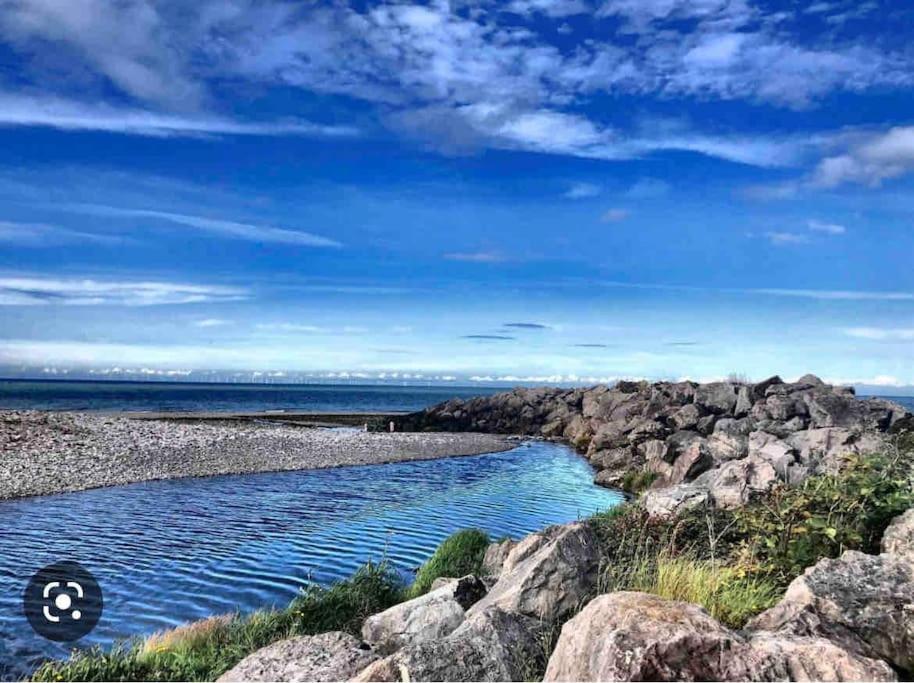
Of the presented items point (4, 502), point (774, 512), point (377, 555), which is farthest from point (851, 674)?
point (4, 502)

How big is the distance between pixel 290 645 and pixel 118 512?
16.1 m

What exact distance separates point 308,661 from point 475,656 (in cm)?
165

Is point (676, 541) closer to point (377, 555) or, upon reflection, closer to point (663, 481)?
point (377, 555)

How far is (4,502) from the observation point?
71.8 feet

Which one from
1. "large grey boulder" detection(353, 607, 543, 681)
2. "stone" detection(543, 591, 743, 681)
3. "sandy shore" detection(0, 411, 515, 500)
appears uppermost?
"stone" detection(543, 591, 743, 681)

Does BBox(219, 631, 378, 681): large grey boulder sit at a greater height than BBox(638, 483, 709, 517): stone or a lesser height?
lesser

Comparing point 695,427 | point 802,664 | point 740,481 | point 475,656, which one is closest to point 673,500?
point 740,481

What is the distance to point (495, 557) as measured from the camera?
13.5m

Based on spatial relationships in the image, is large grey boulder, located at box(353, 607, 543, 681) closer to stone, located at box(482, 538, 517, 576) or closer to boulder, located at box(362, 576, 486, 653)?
boulder, located at box(362, 576, 486, 653)

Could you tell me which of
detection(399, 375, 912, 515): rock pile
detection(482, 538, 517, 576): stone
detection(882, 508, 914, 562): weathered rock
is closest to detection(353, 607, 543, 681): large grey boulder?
detection(882, 508, 914, 562): weathered rock

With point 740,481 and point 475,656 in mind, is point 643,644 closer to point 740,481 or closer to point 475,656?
point 475,656

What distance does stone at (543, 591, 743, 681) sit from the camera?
4.51m

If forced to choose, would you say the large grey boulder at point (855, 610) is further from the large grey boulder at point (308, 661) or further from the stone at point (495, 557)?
the stone at point (495, 557)

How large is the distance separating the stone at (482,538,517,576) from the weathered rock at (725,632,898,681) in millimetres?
8174
